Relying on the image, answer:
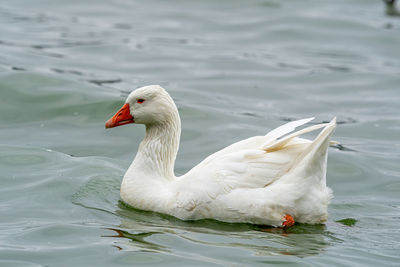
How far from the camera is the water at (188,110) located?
7.59 meters

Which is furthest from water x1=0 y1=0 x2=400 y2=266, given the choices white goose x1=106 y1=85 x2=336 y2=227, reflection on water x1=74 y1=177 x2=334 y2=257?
white goose x1=106 y1=85 x2=336 y2=227

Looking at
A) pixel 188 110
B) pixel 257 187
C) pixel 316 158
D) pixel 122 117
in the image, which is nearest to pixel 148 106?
pixel 122 117

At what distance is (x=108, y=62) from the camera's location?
57.7 ft

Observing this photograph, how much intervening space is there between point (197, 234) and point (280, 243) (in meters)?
0.87

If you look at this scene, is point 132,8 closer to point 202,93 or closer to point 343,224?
point 202,93

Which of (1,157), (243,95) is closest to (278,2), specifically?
(243,95)

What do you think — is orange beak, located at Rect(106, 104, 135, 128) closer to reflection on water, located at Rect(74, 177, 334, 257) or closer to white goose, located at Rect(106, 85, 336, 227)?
white goose, located at Rect(106, 85, 336, 227)

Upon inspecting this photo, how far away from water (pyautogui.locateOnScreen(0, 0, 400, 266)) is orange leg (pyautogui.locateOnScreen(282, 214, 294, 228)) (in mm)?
93

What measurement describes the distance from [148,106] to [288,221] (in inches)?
85.5

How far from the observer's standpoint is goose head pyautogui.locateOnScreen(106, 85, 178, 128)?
8820 millimetres

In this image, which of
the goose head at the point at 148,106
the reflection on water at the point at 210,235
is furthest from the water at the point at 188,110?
the goose head at the point at 148,106

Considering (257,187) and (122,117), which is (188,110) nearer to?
(122,117)

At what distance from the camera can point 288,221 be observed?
8.06 metres

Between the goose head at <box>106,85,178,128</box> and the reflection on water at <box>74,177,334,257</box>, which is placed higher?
the goose head at <box>106,85,178,128</box>
